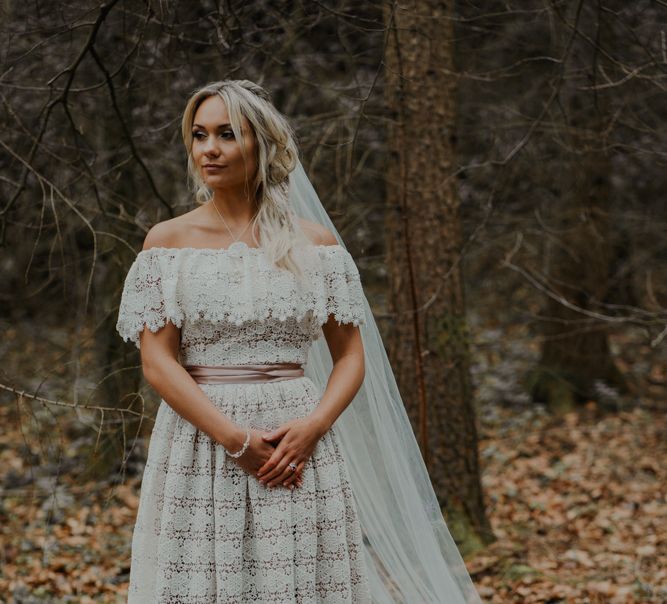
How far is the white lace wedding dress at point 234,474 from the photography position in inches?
100

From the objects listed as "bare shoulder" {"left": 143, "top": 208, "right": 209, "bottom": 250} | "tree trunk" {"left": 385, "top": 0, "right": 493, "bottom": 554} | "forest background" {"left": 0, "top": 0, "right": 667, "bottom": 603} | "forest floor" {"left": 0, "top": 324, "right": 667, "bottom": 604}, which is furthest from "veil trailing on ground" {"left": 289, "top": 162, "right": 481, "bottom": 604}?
"tree trunk" {"left": 385, "top": 0, "right": 493, "bottom": 554}

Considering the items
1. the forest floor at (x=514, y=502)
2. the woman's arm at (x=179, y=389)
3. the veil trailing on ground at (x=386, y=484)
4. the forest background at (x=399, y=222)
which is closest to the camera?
the woman's arm at (x=179, y=389)

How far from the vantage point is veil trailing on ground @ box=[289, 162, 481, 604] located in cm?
316

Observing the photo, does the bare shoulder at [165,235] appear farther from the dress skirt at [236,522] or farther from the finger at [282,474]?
the finger at [282,474]

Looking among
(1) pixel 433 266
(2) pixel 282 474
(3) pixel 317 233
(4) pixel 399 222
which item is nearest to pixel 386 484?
(2) pixel 282 474

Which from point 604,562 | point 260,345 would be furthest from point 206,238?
point 604,562

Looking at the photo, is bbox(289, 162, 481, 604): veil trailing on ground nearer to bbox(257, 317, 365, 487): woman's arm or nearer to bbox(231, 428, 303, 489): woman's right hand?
bbox(257, 317, 365, 487): woman's arm

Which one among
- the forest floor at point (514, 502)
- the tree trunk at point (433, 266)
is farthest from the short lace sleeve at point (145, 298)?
the tree trunk at point (433, 266)

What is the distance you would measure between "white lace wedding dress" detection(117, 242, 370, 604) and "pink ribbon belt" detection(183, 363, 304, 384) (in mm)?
17

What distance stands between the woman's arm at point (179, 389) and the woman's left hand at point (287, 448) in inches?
4.2

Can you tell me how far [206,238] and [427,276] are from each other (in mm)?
2226

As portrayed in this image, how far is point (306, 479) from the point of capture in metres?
2.65

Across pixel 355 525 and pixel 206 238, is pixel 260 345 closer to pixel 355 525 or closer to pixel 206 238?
pixel 206 238

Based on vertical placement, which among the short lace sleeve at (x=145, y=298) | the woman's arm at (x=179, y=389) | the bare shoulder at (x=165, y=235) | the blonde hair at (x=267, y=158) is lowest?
the woman's arm at (x=179, y=389)
